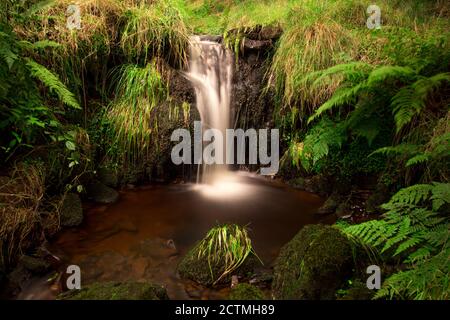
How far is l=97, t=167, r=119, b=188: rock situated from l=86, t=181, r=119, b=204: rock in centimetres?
19

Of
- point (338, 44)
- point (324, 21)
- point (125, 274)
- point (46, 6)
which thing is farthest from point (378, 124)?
point (46, 6)

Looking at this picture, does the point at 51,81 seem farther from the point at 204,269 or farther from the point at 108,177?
the point at 204,269

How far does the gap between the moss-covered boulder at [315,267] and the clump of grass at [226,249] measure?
378 mm

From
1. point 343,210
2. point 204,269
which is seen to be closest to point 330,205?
point 343,210

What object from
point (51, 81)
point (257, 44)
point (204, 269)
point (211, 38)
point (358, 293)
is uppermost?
point (211, 38)

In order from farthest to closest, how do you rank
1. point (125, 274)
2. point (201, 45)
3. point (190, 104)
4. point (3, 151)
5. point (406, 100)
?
point (201, 45), point (190, 104), point (3, 151), point (406, 100), point (125, 274)

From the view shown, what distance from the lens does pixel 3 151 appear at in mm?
3723

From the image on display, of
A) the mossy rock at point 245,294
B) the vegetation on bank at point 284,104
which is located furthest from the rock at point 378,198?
the mossy rock at point 245,294

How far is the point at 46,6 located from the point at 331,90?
151 inches

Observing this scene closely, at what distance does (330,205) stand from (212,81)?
9.05ft

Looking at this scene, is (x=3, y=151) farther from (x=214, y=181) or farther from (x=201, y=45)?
(x=201, y=45)

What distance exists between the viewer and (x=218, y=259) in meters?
3.08

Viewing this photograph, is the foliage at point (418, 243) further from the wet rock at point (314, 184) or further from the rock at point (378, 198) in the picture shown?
the wet rock at point (314, 184)

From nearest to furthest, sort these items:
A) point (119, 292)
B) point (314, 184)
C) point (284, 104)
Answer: point (119, 292)
point (314, 184)
point (284, 104)
